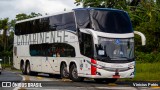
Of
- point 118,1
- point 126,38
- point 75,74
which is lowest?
point 75,74

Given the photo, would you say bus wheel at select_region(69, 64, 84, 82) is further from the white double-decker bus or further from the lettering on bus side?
the lettering on bus side

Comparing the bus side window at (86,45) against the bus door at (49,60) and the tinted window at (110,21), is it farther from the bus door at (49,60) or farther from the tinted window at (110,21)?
the bus door at (49,60)

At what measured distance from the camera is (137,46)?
4850 cm

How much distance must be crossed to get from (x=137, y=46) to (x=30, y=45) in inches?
786

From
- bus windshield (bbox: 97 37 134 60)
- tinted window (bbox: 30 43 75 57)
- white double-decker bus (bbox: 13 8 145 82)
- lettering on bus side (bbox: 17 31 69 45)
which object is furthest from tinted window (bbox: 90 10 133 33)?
lettering on bus side (bbox: 17 31 69 45)

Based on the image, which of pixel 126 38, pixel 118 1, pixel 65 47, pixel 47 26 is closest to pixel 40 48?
pixel 47 26

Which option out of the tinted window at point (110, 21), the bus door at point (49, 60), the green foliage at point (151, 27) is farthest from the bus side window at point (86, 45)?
the green foliage at point (151, 27)

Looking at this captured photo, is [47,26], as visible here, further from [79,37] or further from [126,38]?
[126,38]

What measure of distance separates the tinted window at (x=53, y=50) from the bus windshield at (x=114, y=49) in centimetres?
248

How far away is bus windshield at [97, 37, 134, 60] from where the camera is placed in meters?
22.1

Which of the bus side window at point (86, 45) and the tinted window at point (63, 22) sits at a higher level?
the tinted window at point (63, 22)

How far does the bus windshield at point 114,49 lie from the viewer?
869 inches

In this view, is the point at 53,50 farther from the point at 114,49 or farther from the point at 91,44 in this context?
the point at 114,49

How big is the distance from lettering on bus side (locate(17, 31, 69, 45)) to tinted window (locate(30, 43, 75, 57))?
28 centimetres
